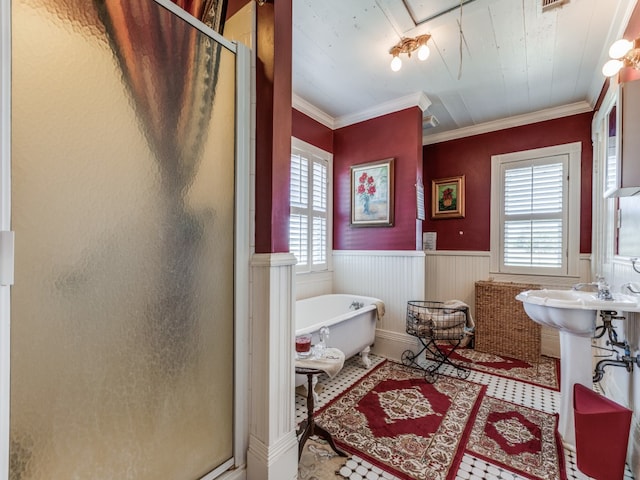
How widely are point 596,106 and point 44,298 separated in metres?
4.30

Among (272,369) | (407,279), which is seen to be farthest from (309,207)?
(272,369)

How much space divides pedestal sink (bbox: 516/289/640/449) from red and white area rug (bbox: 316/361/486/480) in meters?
0.54

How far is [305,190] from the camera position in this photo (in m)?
3.31

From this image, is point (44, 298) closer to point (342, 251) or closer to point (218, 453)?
point (218, 453)

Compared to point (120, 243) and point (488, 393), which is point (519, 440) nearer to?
point (488, 393)

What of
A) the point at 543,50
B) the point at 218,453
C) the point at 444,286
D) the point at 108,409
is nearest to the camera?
the point at 108,409

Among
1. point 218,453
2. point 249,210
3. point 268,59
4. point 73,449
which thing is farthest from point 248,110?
point 218,453

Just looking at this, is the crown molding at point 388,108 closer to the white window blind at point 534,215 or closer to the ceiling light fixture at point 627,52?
the white window blind at point 534,215

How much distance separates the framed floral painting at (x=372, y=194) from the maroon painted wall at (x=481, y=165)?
1128 mm

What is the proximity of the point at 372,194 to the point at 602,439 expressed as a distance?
8.27ft

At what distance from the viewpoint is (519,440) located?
1789 mm

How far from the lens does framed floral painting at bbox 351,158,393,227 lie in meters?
3.20

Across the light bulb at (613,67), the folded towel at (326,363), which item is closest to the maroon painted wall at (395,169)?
the light bulb at (613,67)

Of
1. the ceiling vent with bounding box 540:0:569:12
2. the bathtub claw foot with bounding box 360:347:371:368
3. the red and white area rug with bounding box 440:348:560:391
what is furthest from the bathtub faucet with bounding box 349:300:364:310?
the ceiling vent with bounding box 540:0:569:12
